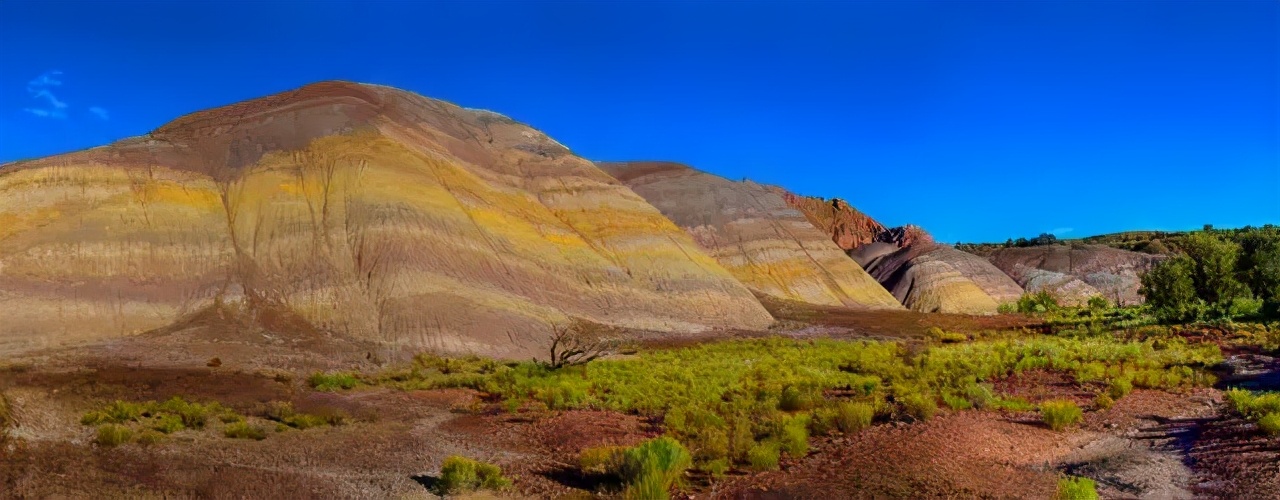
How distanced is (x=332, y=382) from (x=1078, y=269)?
95.9 meters

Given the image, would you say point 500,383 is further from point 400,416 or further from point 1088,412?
point 1088,412

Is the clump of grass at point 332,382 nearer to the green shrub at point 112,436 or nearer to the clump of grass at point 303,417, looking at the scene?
the clump of grass at point 303,417

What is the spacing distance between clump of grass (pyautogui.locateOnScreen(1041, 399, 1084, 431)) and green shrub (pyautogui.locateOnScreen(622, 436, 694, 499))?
691 centimetres

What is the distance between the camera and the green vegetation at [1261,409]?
39.0 ft

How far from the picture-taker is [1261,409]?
13.2 metres

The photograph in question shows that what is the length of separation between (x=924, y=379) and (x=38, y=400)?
20.0 metres

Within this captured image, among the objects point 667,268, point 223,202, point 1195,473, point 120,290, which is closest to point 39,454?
point 1195,473

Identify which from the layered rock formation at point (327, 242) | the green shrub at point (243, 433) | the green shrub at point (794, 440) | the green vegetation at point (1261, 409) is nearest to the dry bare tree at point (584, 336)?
the layered rock formation at point (327, 242)

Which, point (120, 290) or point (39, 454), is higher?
point (120, 290)

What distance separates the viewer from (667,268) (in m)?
51.8

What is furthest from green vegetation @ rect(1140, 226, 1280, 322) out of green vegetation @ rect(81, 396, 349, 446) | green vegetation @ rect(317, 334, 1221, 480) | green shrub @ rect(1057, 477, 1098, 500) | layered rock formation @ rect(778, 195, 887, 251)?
layered rock formation @ rect(778, 195, 887, 251)

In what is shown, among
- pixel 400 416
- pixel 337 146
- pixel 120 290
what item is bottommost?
pixel 400 416

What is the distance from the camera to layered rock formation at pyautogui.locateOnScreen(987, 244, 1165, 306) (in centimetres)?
8650

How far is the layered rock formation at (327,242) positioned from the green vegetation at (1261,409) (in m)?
25.1
